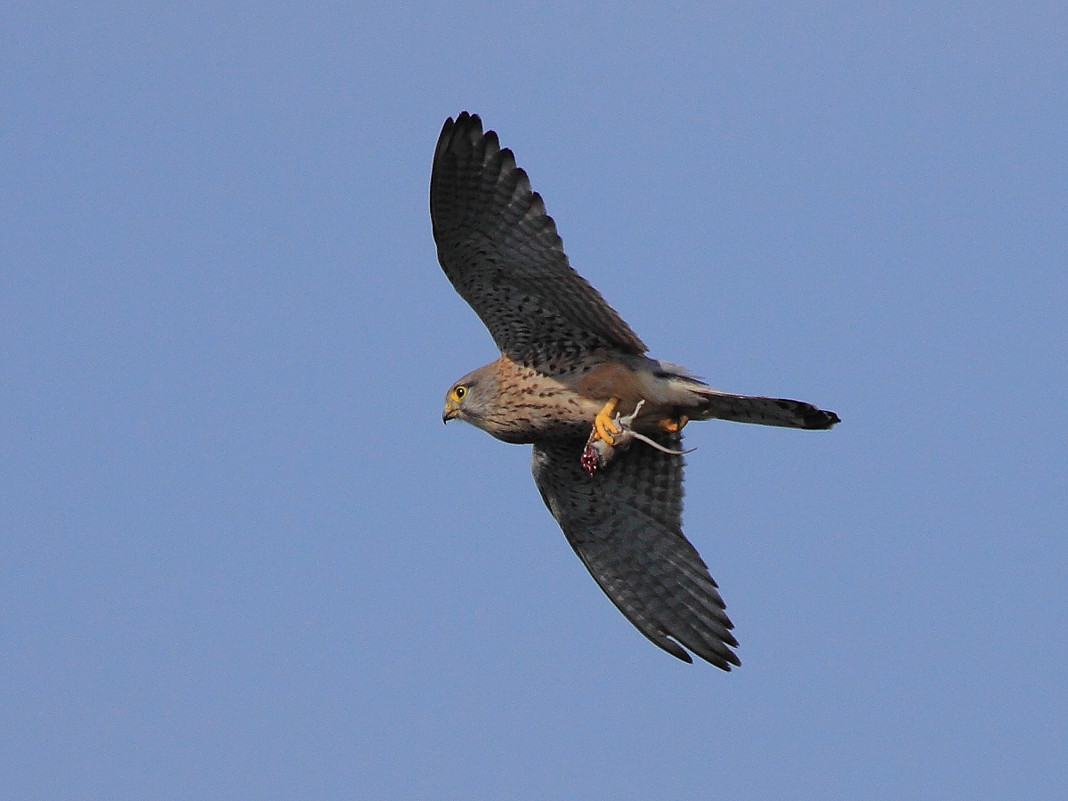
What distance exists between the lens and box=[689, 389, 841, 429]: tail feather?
24.5 feet

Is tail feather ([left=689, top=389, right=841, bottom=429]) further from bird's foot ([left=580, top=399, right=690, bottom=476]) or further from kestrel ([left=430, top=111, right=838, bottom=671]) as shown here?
bird's foot ([left=580, top=399, right=690, bottom=476])

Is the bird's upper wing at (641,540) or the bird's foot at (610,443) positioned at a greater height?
the bird's foot at (610,443)

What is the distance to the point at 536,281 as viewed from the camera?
25.3 feet

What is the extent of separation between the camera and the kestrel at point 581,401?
752 centimetres

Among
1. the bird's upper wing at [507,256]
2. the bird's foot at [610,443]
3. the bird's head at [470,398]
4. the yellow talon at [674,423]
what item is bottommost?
→ the bird's foot at [610,443]

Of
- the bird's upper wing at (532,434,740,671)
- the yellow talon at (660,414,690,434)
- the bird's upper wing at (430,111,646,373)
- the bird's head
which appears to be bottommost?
the bird's upper wing at (532,434,740,671)

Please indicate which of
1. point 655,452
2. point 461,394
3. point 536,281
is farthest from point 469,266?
point 655,452

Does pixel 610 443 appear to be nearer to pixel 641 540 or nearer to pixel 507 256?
pixel 641 540

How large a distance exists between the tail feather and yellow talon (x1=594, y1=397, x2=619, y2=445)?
0.43 m

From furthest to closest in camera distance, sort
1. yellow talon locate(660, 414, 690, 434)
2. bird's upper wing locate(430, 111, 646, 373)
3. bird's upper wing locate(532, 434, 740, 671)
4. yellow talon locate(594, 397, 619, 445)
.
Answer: bird's upper wing locate(532, 434, 740, 671), yellow talon locate(660, 414, 690, 434), yellow talon locate(594, 397, 619, 445), bird's upper wing locate(430, 111, 646, 373)

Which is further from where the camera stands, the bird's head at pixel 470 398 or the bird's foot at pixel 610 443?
the bird's head at pixel 470 398

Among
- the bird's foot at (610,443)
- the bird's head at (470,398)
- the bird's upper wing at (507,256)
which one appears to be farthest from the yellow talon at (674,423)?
the bird's head at (470,398)

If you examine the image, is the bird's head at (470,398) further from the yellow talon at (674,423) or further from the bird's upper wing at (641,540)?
the yellow talon at (674,423)

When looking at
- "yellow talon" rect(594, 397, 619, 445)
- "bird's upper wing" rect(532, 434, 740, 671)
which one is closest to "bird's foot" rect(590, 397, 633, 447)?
"yellow talon" rect(594, 397, 619, 445)
